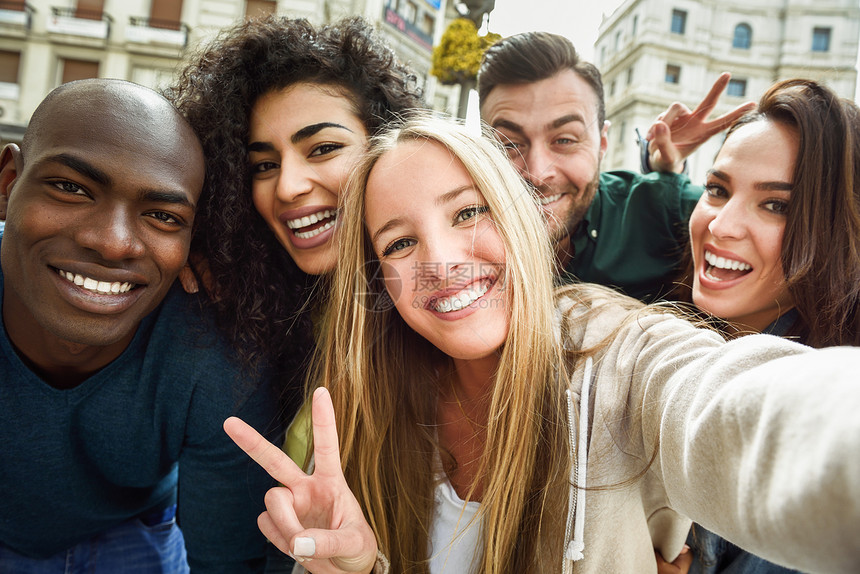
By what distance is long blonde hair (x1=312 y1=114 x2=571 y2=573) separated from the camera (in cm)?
117

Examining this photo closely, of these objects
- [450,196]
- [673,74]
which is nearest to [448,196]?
[450,196]

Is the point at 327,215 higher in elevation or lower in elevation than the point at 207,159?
lower

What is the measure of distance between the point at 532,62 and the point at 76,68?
34.8ft

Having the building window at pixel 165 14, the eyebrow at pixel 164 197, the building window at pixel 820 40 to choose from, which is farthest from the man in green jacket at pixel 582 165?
the building window at pixel 165 14

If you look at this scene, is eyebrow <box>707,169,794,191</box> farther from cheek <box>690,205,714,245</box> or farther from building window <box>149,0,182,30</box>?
building window <box>149,0,182,30</box>

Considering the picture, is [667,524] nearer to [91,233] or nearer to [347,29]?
[91,233]

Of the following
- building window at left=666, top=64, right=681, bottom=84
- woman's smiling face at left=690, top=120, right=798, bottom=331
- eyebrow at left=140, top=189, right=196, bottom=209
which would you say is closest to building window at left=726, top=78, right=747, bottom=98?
building window at left=666, top=64, right=681, bottom=84

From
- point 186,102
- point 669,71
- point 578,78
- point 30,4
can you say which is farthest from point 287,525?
point 30,4

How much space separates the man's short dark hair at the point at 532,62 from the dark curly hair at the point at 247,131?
1.87ft

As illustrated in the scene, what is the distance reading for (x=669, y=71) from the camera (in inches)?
120

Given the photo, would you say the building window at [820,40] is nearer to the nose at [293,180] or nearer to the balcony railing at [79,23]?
the nose at [293,180]

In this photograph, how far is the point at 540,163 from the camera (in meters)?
2.03

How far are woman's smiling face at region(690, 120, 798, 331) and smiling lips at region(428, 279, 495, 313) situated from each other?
2.93 ft

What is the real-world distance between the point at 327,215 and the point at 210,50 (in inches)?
31.9
